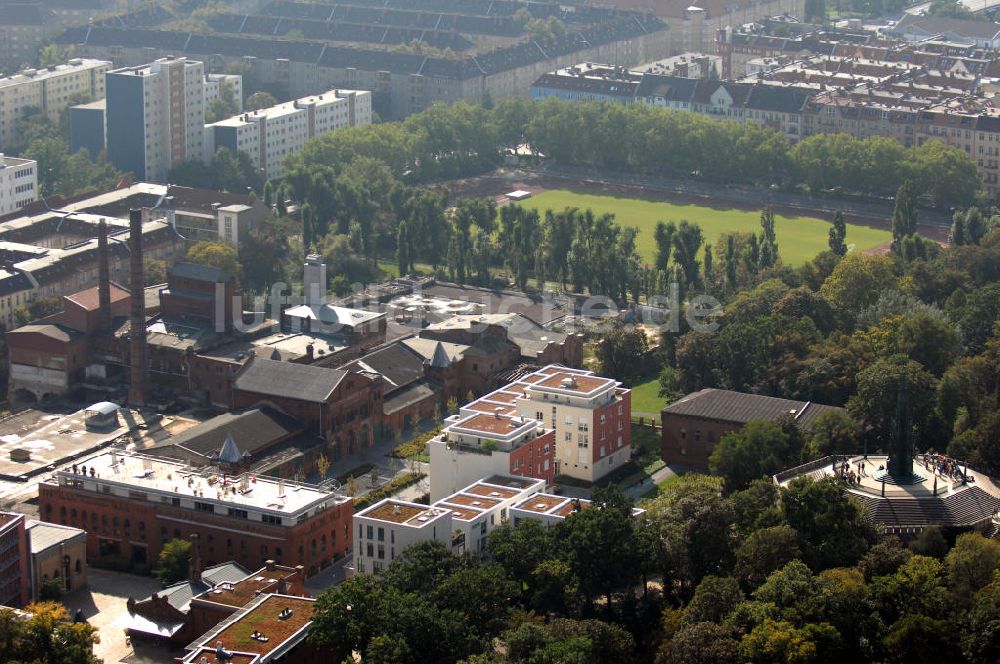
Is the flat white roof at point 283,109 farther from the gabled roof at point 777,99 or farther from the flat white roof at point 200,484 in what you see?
the flat white roof at point 200,484

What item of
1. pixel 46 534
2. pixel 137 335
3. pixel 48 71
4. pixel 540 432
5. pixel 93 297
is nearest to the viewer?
pixel 46 534

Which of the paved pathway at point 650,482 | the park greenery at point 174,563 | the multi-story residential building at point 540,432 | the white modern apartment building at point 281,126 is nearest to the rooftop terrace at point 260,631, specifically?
the park greenery at point 174,563

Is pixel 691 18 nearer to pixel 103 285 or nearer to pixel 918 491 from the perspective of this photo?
pixel 103 285

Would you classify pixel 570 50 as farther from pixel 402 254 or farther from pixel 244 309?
pixel 244 309

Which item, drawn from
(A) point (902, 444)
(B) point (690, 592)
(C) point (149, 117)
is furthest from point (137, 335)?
(C) point (149, 117)

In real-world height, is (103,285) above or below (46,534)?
above

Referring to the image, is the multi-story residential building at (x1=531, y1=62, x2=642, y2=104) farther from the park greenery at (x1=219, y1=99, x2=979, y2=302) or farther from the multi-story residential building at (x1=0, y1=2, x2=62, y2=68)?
the multi-story residential building at (x1=0, y1=2, x2=62, y2=68)

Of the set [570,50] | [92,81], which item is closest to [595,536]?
[92,81]
